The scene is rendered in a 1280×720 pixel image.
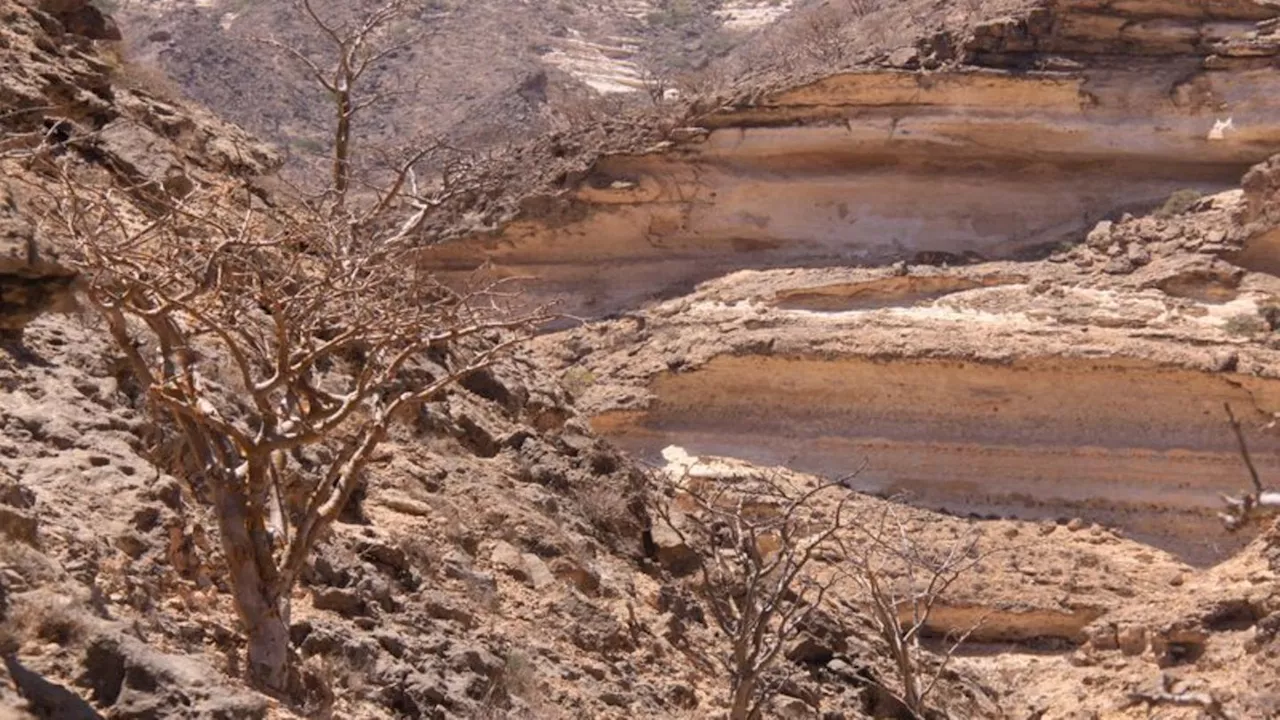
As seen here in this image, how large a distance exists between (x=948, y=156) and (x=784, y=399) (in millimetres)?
4373

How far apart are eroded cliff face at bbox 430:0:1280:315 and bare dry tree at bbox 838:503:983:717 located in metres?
5.18

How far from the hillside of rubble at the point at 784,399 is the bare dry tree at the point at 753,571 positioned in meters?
0.21

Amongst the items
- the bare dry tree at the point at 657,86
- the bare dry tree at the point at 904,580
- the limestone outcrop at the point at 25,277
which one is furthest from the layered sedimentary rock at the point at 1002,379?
the limestone outcrop at the point at 25,277

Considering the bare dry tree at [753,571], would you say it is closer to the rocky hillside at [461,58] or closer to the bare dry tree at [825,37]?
the bare dry tree at [825,37]

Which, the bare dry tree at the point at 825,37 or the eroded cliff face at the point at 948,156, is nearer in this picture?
the eroded cliff face at the point at 948,156

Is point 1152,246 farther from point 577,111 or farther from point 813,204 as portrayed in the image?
point 577,111

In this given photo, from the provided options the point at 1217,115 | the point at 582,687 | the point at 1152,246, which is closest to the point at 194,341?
the point at 582,687

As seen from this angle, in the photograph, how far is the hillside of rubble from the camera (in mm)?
8992

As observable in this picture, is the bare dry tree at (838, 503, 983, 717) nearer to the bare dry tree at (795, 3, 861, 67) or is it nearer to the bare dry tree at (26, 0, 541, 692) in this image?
the bare dry tree at (26, 0, 541, 692)

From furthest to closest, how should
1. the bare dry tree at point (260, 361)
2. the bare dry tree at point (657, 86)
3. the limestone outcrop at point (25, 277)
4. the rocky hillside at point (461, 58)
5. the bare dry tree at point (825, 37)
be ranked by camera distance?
the rocky hillside at point (461, 58), the bare dry tree at point (657, 86), the bare dry tree at point (825, 37), the bare dry tree at point (260, 361), the limestone outcrop at point (25, 277)

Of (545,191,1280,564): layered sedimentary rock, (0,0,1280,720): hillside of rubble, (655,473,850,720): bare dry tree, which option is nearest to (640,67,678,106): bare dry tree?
(0,0,1280,720): hillside of rubble

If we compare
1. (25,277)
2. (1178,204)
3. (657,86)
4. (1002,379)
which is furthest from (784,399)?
(25,277)

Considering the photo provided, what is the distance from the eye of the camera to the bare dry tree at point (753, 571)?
10.8 metres

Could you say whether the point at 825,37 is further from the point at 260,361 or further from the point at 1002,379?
the point at 260,361
